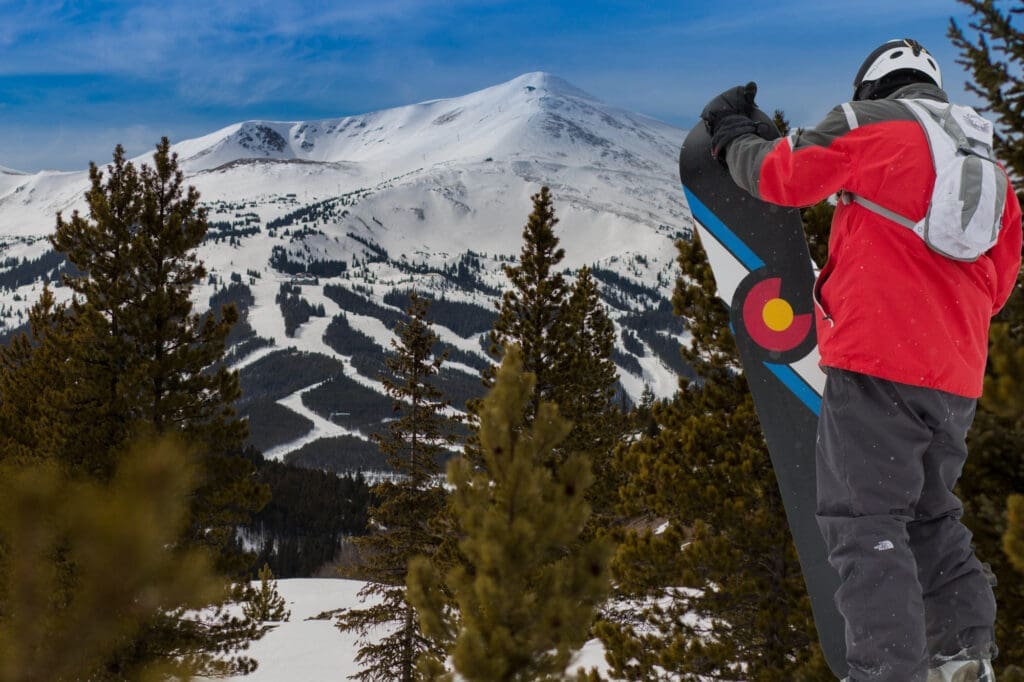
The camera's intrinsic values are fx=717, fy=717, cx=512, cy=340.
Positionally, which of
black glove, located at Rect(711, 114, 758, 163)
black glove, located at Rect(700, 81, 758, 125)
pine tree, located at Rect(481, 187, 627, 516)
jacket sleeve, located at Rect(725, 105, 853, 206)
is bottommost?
pine tree, located at Rect(481, 187, 627, 516)

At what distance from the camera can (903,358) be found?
2.50 meters

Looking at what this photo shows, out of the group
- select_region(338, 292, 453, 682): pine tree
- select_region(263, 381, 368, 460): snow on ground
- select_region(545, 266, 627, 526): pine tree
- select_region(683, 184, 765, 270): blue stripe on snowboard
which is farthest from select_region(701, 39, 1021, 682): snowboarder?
select_region(263, 381, 368, 460): snow on ground

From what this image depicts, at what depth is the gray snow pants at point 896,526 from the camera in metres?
2.43

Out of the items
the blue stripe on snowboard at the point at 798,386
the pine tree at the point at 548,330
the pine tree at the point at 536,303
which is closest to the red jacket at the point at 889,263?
the blue stripe on snowboard at the point at 798,386

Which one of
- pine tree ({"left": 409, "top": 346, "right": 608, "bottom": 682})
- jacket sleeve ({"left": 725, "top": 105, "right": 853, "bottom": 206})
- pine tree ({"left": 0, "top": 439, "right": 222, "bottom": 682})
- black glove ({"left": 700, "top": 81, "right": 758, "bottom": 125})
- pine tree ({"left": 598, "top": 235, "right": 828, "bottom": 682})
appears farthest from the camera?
pine tree ({"left": 598, "top": 235, "right": 828, "bottom": 682})

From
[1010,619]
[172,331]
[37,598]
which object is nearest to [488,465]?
[37,598]

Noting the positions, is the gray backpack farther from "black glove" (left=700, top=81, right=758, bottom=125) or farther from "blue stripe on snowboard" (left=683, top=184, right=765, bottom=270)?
"blue stripe on snowboard" (left=683, top=184, right=765, bottom=270)

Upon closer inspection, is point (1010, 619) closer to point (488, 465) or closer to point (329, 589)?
point (488, 465)

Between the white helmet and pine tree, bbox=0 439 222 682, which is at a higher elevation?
the white helmet

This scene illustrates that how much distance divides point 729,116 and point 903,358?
52.1 inches

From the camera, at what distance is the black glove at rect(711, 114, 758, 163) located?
10.2 ft

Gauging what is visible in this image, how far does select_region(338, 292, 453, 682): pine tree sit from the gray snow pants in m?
17.5

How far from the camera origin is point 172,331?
13.5 metres

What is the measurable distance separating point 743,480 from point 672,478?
0.81 m
